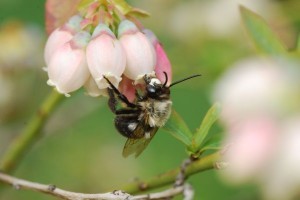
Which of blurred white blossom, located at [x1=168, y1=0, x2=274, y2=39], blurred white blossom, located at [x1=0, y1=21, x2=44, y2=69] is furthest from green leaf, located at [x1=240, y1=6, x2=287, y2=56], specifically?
blurred white blossom, located at [x1=0, y1=21, x2=44, y2=69]

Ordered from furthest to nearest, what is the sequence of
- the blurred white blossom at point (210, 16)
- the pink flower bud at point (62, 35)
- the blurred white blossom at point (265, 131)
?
the blurred white blossom at point (210, 16) < the pink flower bud at point (62, 35) < the blurred white blossom at point (265, 131)

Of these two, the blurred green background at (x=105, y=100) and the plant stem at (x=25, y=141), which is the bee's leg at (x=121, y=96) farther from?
the blurred green background at (x=105, y=100)

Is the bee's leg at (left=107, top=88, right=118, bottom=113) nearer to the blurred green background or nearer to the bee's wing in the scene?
the bee's wing

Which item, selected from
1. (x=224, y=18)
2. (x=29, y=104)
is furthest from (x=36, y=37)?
(x=224, y=18)

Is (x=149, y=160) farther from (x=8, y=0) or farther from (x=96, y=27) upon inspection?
(x=96, y=27)

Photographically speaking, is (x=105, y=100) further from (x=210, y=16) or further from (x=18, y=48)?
(x=210, y=16)

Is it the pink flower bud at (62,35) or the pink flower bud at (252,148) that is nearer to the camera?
the pink flower bud at (252,148)

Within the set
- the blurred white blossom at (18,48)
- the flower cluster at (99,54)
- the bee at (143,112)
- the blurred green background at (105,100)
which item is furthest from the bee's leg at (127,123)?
the blurred white blossom at (18,48)
